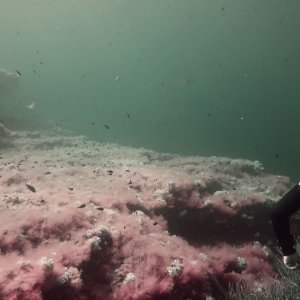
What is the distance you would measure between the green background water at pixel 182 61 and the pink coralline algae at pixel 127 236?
22.6 feet

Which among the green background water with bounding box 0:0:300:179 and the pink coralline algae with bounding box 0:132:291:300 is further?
the green background water with bounding box 0:0:300:179

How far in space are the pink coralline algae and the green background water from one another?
271 inches

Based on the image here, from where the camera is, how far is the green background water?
185 ft

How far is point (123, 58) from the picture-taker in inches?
7485

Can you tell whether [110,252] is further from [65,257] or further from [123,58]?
[123,58]

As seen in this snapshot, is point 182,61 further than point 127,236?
Yes

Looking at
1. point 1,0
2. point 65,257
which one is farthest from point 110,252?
point 1,0

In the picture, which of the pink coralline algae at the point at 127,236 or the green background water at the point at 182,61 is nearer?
the pink coralline algae at the point at 127,236

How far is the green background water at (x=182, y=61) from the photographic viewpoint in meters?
56.4

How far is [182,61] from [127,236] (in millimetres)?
172098

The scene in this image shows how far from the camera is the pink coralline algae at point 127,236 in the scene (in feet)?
16.5

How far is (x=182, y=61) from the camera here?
171 m

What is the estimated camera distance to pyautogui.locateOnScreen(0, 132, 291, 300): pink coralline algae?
5039 millimetres

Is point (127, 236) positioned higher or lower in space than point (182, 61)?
higher
